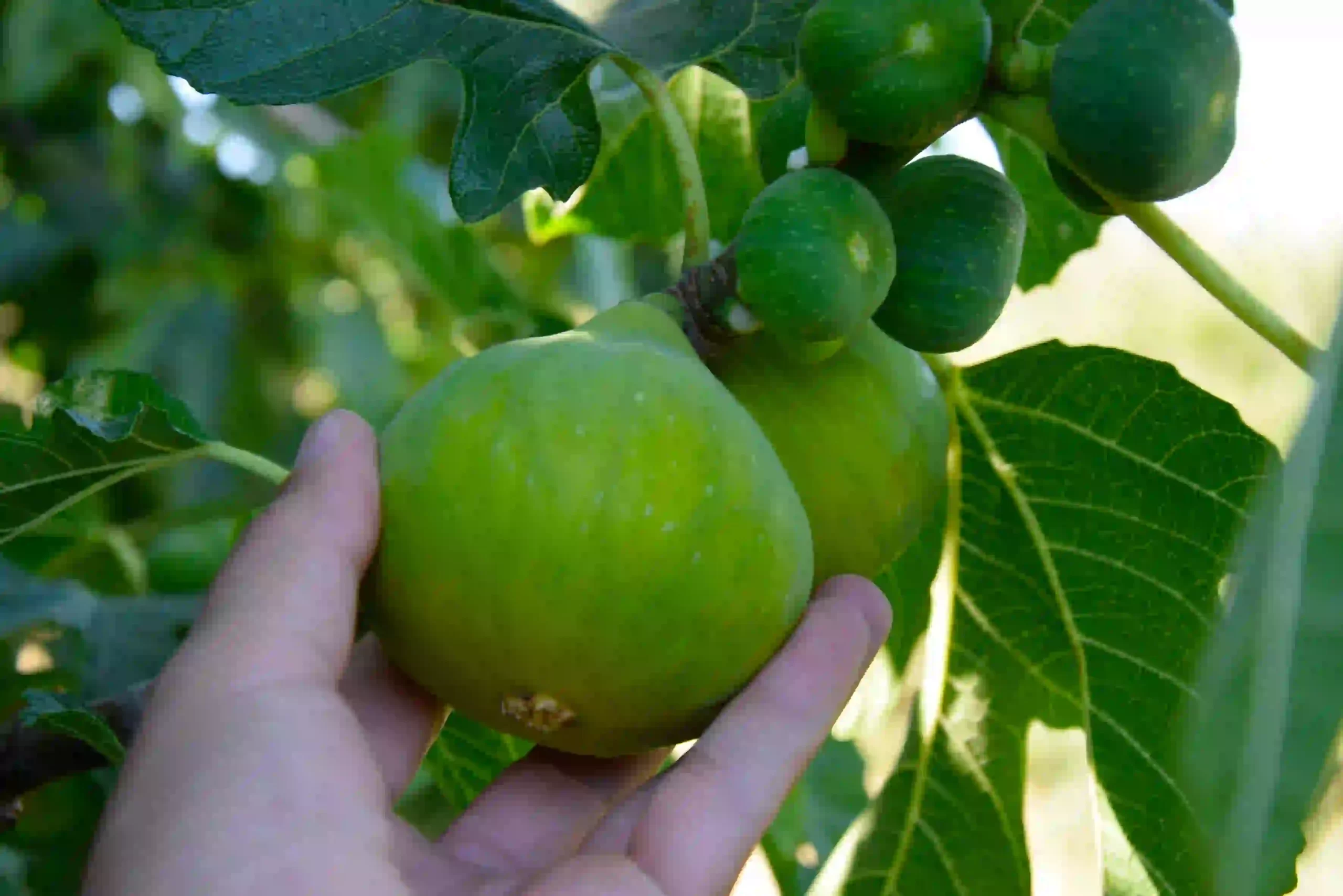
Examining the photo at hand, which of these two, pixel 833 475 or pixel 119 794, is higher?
pixel 833 475

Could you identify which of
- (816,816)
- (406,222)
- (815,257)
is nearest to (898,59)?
(815,257)

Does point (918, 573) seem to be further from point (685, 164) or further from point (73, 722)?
point (73, 722)

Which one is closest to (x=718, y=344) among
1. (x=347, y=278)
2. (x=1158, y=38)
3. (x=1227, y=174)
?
(x=1158, y=38)

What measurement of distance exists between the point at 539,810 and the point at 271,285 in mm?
2611

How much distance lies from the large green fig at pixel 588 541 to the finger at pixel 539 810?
19 cm

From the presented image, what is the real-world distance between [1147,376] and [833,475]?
39cm

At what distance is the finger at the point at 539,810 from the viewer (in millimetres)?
1053

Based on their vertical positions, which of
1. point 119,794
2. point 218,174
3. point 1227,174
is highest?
point 1227,174

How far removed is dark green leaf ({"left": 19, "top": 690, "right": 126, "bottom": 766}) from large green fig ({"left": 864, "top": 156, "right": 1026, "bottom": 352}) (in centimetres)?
67

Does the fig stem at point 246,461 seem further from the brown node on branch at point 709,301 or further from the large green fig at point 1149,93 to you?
the large green fig at point 1149,93

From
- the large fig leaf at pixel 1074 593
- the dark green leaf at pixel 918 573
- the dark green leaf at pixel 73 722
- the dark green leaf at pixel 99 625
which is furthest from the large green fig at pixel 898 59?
the dark green leaf at pixel 99 625

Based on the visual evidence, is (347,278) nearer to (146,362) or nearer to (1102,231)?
(146,362)

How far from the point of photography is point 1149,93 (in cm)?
78

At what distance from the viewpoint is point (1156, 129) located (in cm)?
79
